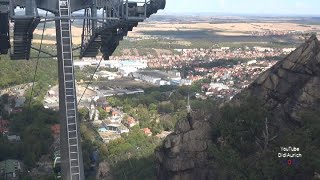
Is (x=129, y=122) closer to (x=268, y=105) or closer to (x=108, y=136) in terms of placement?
(x=108, y=136)

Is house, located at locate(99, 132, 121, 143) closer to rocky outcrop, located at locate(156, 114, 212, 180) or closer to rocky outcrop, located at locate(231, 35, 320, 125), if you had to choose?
rocky outcrop, located at locate(156, 114, 212, 180)

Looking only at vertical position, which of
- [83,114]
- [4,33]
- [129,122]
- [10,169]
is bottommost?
[129,122]

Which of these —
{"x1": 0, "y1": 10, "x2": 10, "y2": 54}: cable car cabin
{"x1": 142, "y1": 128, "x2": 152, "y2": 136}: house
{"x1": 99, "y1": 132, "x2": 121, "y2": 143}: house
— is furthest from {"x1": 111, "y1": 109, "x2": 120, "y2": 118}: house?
{"x1": 0, "y1": 10, "x2": 10, "y2": 54}: cable car cabin

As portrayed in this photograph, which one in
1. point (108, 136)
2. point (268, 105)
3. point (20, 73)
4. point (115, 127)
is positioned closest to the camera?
point (268, 105)

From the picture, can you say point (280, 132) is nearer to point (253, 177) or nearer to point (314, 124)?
point (314, 124)

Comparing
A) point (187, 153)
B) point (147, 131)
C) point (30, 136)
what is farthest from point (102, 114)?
point (187, 153)
